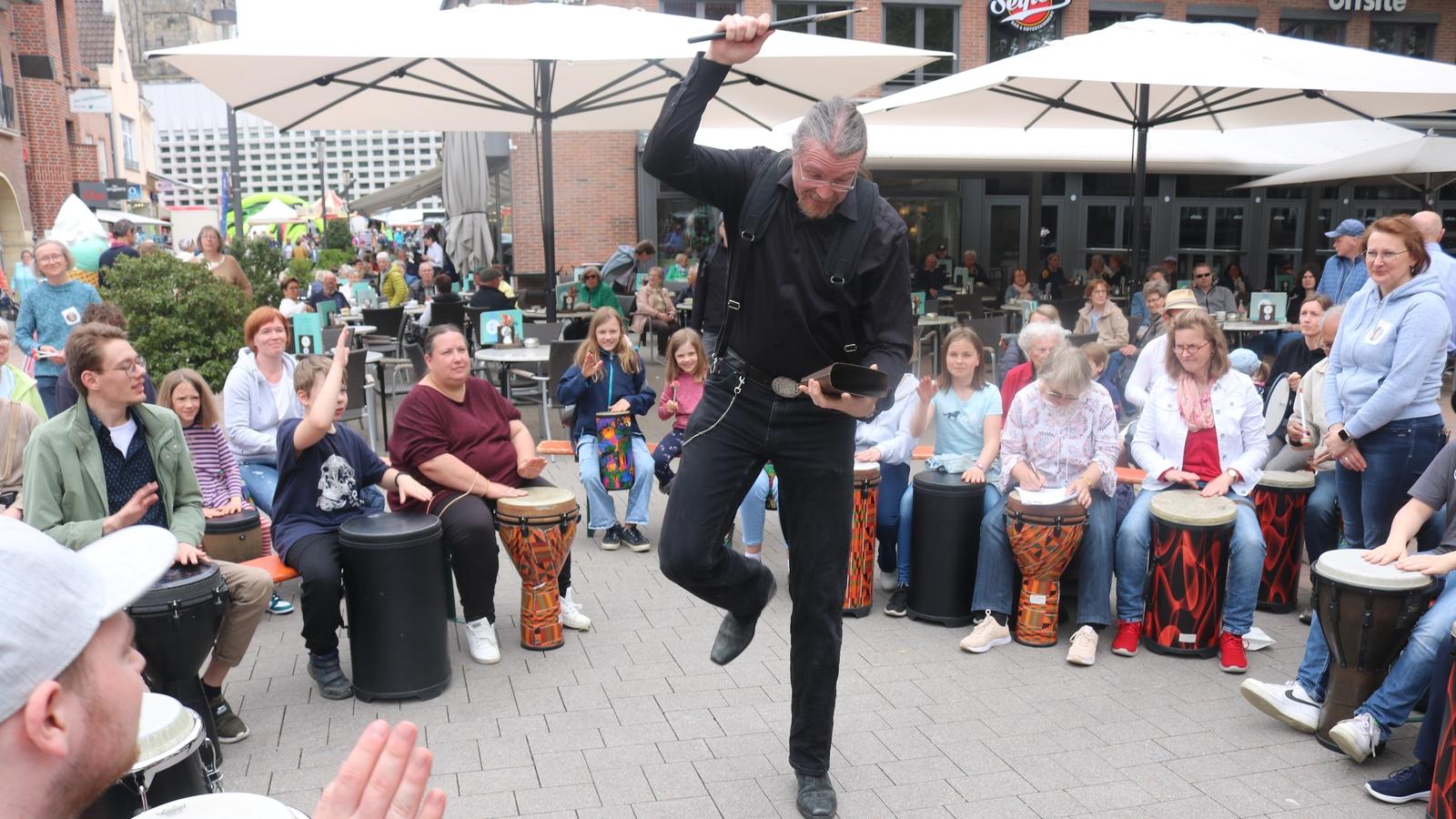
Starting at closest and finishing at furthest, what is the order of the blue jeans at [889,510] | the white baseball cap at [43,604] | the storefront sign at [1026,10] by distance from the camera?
the white baseball cap at [43,604], the blue jeans at [889,510], the storefront sign at [1026,10]

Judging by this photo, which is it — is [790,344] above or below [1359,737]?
above

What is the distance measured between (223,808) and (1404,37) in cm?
2684

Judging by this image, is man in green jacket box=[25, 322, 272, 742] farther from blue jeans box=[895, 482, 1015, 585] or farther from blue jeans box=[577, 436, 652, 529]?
blue jeans box=[895, 482, 1015, 585]

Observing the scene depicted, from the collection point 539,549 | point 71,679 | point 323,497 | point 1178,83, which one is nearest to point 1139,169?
point 1178,83

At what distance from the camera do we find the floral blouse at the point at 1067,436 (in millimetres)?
5348

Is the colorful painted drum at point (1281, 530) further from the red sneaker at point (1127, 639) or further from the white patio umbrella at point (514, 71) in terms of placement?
the white patio umbrella at point (514, 71)

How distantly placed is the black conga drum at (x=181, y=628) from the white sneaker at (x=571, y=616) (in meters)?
1.88

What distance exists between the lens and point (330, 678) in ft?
15.6

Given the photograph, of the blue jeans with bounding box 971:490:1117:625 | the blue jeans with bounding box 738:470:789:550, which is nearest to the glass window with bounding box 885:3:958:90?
the blue jeans with bounding box 738:470:789:550

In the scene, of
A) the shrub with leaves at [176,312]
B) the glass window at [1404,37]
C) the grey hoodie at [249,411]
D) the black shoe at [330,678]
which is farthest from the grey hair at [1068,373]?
the glass window at [1404,37]

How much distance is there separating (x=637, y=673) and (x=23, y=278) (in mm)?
9581

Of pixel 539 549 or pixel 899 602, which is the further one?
pixel 899 602

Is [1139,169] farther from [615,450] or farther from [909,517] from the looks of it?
[615,450]

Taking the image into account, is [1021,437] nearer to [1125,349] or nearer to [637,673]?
[637,673]
